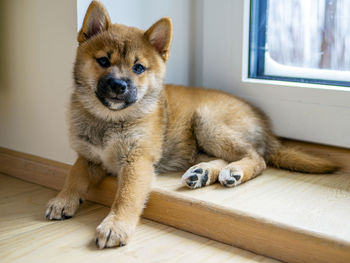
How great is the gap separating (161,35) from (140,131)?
1.14 ft

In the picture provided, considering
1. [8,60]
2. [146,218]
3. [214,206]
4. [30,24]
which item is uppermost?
[30,24]

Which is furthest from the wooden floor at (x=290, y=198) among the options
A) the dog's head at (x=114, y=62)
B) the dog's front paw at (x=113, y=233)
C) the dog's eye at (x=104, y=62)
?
the dog's eye at (x=104, y=62)

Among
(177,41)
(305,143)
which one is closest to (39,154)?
(177,41)

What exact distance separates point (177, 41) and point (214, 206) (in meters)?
0.89

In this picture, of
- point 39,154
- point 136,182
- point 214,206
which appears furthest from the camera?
point 39,154

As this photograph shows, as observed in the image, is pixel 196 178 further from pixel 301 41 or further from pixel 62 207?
pixel 301 41

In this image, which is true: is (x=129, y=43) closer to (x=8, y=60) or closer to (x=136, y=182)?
(x=136, y=182)

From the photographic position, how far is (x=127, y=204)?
1438 mm

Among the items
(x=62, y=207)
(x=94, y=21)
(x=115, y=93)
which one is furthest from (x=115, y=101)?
(x=62, y=207)

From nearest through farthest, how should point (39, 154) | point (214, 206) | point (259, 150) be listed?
1. point (214, 206)
2. point (259, 150)
3. point (39, 154)

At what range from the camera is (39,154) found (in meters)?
1.94

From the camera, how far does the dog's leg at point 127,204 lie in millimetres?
1322

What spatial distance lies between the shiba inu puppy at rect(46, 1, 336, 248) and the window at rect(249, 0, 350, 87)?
0.22 metres

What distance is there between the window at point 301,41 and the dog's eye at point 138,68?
1.81 feet
